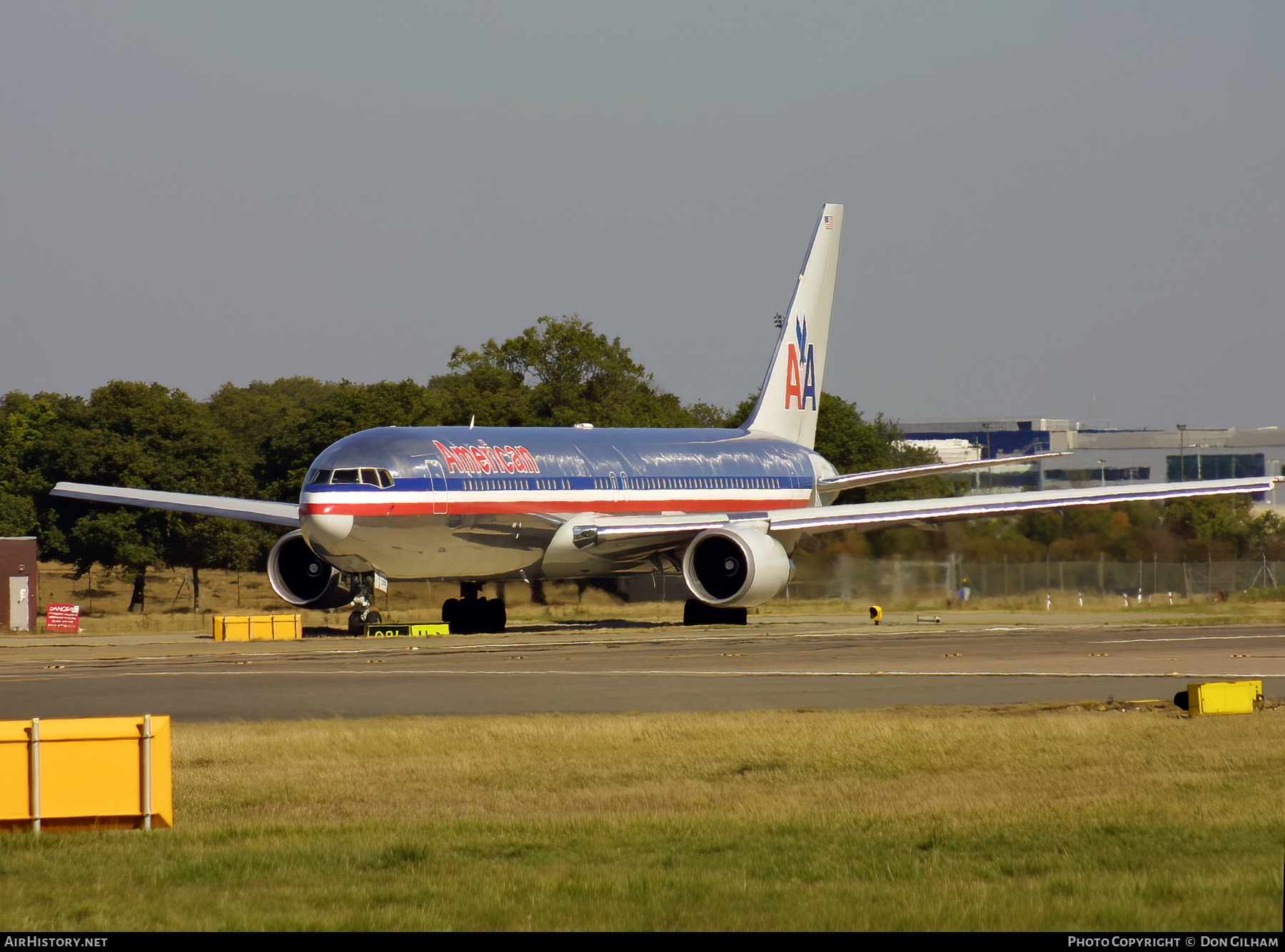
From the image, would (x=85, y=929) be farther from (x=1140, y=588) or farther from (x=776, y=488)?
(x=1140, y=588)

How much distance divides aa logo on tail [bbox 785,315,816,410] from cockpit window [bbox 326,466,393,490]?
18.5m

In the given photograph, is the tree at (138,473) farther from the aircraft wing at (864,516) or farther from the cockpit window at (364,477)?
the cockpit window at (364,477)

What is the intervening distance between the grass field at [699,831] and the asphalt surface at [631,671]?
2.41 metres

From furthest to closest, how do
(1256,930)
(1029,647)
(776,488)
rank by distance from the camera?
(776,488), (1029,647), (1256,930)

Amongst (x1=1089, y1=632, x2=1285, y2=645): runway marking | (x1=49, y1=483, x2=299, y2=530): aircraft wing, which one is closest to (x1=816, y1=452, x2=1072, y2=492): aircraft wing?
(x1=1089, y1=632, x2=1285, y2=645): runway marking

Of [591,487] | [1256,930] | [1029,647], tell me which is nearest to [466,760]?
[1256,930]

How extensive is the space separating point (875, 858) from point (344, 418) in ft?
193

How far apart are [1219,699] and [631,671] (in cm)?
966

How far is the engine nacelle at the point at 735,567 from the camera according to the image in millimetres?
35844

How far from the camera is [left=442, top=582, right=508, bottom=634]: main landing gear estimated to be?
1538 inches

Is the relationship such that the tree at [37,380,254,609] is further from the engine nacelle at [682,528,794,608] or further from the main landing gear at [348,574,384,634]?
the engine nacelle at [682,528,794,608]

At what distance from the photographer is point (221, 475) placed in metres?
65.7

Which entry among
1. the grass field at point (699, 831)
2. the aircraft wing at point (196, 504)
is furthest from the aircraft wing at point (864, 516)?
the grass field at point (699, 831)

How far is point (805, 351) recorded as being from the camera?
49.1 meters
